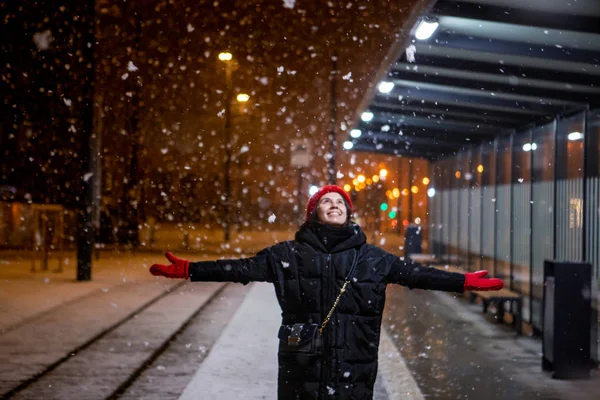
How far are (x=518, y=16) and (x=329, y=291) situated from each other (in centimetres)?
534

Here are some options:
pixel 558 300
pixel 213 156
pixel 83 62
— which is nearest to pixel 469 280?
pixel 558 300

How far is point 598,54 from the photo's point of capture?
28.5ft

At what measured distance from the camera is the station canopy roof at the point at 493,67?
26.9 ft

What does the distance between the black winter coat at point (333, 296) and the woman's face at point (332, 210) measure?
10cm

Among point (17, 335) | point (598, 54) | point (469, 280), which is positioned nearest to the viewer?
point (469, 280)

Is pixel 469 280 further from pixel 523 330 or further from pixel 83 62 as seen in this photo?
pixel 83 62

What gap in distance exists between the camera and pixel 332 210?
13.0ft

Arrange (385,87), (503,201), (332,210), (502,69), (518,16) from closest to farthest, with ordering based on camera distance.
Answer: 1. (332,210)
2. (518,16)
3. (502,69)
4. (385,87)
5. (503,201)

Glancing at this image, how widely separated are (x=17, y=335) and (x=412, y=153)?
41.8ft

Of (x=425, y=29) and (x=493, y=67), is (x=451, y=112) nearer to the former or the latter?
(x=493, y=67)

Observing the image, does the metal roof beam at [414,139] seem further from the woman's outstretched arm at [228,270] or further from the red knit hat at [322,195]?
the woman's outstretched arm at [228,270]

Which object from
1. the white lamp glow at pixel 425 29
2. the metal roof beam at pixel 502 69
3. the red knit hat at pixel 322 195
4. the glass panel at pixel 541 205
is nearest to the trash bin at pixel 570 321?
the glass panel at pixel 541 205

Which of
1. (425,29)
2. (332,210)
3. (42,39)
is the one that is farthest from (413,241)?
(42,39)

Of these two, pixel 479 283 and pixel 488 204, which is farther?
pixel 488 204
